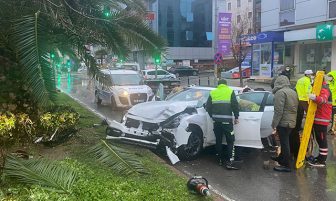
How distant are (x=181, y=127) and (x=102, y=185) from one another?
11.3 ft

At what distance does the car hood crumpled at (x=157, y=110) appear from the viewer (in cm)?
835

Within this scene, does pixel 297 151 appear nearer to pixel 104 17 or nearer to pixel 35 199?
pixel 104 17

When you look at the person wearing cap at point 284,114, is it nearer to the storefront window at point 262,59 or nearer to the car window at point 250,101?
the car window at point 250,101

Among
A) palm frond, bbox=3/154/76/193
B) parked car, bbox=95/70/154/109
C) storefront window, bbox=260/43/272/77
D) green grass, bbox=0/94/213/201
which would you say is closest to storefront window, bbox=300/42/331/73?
storefront window, bbox=260/43/272/77

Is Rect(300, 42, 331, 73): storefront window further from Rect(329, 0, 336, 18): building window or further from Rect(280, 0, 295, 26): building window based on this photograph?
Rect(329, 0, 336, 18): building window

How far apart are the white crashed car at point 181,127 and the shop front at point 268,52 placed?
24167 mm

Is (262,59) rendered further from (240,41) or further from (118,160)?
(118,160)

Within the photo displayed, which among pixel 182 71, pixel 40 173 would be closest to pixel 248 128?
pixel 40 173

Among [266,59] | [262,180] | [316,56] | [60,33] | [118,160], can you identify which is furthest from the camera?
[266,59]

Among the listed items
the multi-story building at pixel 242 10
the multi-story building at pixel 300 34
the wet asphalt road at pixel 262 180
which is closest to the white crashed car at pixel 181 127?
the wet asphalt road at pixel 262 180

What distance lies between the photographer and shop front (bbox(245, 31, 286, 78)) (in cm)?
3188

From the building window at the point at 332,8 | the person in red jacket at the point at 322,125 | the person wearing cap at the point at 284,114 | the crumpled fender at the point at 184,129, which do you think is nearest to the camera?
the person wearing cap at the point at 284,114

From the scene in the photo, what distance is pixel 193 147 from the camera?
826 cm

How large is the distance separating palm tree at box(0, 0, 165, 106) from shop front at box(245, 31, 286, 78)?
25.4 m
